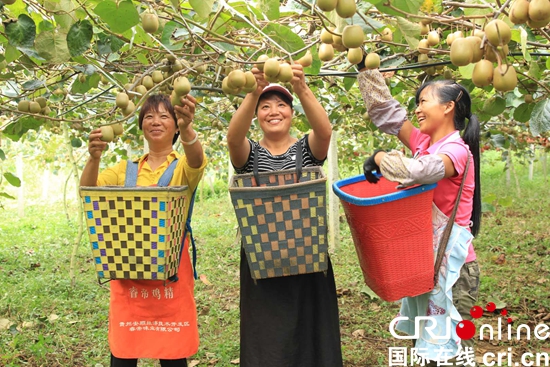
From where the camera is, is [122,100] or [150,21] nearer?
[150,21]

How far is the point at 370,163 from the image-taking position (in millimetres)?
1695

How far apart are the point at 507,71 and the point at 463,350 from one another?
0.95 m

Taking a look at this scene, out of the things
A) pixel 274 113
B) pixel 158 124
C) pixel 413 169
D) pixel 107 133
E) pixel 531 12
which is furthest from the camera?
pixel 158 124

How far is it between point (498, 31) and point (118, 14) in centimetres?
88

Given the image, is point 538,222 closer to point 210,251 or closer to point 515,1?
point 210,251

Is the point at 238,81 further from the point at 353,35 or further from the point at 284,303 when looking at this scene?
the point at 284,303

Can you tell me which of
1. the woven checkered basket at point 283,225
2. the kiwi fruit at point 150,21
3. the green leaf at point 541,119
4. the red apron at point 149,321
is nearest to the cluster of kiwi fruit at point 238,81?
the kiwi fruit at point 150,21

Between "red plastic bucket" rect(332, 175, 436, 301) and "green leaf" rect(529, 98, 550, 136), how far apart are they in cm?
56

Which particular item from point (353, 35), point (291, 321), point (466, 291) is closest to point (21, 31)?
point (353, 35)

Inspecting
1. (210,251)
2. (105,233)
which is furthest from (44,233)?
(105,233)

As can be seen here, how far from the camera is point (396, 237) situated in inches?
62.4

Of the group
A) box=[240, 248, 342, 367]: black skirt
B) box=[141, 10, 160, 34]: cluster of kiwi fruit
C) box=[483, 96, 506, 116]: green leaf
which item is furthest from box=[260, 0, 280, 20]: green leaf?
box=[483, 96, 506, 116]: green leaf

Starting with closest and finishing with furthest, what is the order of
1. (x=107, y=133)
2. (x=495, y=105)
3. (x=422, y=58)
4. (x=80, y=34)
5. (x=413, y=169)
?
1. (x=80, y=34)
2. (x=413, y=169)
3. (x=107, y=133)
4. (x=422, y=58)
5. (x=495, y=105)

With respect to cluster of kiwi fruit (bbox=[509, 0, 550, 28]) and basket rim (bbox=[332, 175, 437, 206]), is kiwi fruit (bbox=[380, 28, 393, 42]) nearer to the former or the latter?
basket rim (bbox=[332, 175, 437, 206])
